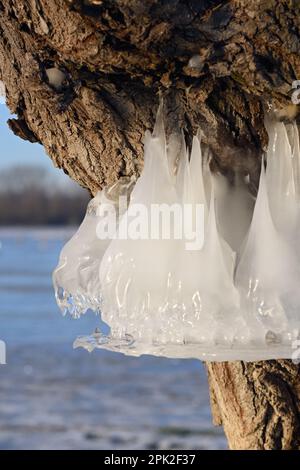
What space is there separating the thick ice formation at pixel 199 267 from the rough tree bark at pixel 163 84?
0.07 metres

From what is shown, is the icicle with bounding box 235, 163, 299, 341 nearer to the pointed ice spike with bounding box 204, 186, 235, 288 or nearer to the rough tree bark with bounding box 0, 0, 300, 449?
the pointed ice spike with bounding box 204, 186, 235, 288

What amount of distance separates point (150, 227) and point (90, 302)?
0.87ft

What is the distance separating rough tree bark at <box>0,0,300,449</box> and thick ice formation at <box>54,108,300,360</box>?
74mm

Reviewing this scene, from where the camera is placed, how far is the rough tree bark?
5.03ft

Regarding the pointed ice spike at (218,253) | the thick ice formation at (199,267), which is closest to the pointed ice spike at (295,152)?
the thick ice formation at (199,267)

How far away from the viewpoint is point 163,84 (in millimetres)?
1709

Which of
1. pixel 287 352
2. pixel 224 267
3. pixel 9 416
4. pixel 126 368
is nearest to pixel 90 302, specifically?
pixel 224 267

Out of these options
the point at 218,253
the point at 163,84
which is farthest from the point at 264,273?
the point at 163,84

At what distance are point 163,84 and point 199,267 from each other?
1.31 feet

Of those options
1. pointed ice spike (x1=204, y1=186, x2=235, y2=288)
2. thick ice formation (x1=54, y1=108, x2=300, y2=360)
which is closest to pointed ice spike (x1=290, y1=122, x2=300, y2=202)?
thick ice formation (x1=54, y1=108, x2=300, y2=360)

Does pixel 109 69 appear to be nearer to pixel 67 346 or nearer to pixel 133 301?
pixel 133 301

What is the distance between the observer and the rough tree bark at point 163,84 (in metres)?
1.53

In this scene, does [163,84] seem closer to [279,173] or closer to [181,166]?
[181,166]
